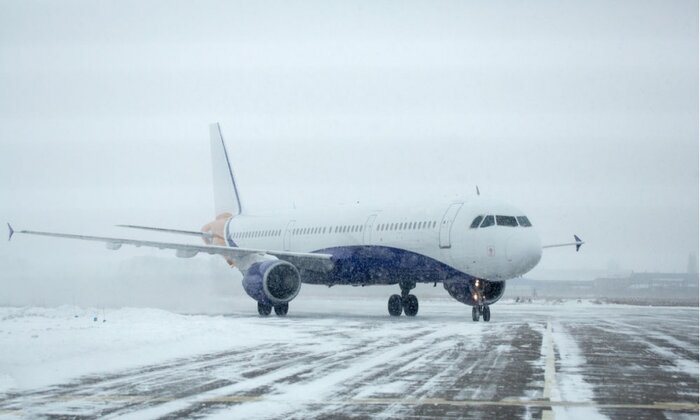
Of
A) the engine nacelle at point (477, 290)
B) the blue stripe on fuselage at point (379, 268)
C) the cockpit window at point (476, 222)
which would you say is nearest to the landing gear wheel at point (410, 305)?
the blue stripe on fuselage at point (379, 268)

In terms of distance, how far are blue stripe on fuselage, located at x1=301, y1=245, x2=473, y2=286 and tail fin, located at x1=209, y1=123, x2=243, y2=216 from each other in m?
9.88

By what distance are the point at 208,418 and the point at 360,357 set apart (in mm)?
6332

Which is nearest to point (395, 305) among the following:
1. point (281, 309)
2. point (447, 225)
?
point (281, 309)

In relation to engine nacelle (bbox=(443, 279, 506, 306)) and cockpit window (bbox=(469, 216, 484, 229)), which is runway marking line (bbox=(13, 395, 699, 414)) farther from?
engine nacelle (bbox=(443, 279, 506, 306))

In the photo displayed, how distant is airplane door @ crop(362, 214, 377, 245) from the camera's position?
97.3ft

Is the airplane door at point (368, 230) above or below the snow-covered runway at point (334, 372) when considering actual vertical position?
above

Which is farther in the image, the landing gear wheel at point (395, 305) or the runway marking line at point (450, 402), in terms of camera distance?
the landing gear wheel at point (395, 305)

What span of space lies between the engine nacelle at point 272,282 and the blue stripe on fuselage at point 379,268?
230 cm

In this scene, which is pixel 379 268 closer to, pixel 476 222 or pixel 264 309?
pixel 264 309

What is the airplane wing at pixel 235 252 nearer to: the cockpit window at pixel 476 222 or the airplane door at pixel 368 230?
the airplane door at pixel 368 230

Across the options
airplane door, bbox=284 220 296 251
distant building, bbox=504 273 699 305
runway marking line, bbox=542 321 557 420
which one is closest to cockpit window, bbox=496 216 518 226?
runway marking line, bbox=542 321 557 420

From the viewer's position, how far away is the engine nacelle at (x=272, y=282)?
28484mm

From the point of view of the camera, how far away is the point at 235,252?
1194 inches

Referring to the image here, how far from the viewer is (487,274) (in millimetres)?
25750
